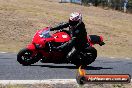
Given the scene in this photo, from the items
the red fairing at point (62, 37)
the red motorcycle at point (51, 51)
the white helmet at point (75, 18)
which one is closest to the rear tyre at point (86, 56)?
the red motorcycle at point (51, 51)

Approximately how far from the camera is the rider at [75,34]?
543 inches

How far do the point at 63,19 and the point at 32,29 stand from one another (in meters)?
5.21

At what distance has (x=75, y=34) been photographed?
14016 mm

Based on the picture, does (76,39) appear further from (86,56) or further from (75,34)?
(86,56)

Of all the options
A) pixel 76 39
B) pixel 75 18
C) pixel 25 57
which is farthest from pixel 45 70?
pixel 75 18

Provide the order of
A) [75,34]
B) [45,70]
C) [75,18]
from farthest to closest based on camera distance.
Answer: [75,34] < [75,18] < [45,70]

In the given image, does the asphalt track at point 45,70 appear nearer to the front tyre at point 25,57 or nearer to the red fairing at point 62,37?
the front tyre at point 25,57

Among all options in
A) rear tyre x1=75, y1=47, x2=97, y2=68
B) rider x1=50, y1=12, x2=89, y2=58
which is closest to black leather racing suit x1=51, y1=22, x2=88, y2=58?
rider x1=50, y1=12, x2=89, y2=58

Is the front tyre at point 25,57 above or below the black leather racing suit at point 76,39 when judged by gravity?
below

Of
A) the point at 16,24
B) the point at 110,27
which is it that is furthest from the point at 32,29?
the point at 110,27

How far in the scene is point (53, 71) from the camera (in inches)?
511

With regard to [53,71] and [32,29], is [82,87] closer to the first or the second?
[53,71]

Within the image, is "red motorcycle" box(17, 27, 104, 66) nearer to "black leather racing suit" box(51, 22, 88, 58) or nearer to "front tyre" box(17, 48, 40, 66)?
"front tyre" box(17, 48, 40, 66)

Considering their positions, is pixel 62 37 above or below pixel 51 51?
above
